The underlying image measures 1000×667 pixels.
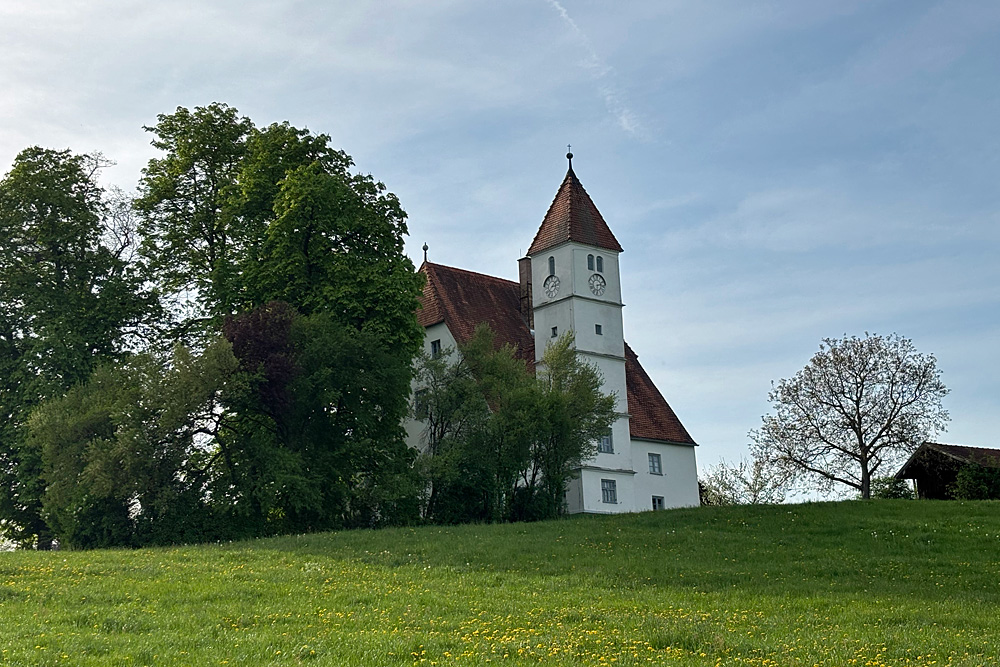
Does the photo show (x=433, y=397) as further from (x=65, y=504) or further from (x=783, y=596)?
(x=783, y=596)

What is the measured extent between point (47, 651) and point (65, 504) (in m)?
24.1

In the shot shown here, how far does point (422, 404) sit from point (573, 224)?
53.0 ft

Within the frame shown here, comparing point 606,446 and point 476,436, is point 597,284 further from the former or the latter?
point 476,436

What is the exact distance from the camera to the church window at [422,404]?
45.8m

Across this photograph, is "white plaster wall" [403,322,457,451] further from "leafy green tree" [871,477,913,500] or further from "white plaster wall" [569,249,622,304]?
"leafy green tree" [871,477,913,500]

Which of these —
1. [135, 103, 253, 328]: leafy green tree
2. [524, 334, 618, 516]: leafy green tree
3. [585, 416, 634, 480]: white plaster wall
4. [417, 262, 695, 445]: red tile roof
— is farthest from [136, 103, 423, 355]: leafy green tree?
[585, 416, 634, 480]: white plaster wall

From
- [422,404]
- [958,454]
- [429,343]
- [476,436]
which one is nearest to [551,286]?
[429,343]

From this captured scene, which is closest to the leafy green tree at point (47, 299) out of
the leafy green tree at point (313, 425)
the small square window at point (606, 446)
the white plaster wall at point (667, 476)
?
the leafy green tree at point (313, 425)

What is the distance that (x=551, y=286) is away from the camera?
57281mm

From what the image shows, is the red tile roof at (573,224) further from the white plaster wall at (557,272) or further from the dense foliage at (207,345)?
the dense foliage at (207,345)

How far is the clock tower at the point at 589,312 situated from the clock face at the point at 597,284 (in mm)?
51

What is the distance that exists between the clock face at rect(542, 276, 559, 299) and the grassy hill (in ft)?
76.5

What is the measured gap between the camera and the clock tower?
55.9 meters

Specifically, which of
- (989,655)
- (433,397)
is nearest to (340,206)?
(433,397)
